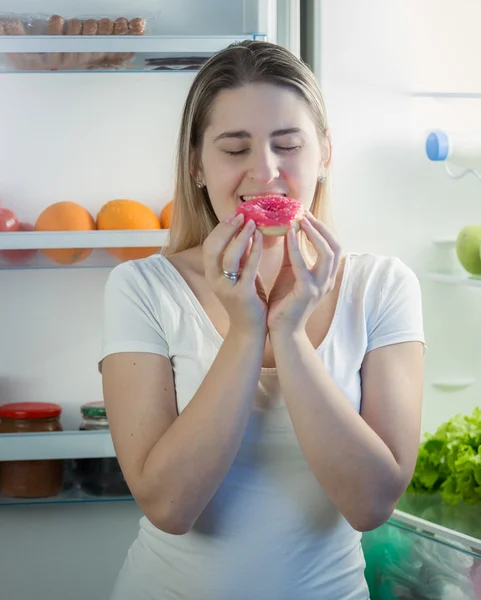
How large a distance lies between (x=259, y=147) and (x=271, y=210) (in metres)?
0.10

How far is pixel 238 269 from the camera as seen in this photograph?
104 cm

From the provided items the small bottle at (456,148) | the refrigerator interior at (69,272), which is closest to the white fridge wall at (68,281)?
the refrigerator interior at (69,272)

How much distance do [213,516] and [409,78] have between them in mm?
1079

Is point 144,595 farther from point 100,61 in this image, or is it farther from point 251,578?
point 100,61

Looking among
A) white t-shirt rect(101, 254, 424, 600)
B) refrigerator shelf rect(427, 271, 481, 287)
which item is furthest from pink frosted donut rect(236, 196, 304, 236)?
refrigerator shelf rect(427, 271, 481, 287)

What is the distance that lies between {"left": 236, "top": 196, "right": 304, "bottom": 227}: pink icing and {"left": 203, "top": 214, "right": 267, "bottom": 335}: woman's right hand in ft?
0.06

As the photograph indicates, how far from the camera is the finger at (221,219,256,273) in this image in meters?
1.02

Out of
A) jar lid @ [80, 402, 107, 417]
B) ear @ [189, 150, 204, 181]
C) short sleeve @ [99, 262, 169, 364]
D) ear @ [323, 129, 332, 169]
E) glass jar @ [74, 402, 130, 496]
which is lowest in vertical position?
glass jar @ [74, 402, 130, 496]

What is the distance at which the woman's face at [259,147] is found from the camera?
3.64 ft

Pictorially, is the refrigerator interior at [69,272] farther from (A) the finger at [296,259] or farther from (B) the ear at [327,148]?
(A) the finger at [296,259]

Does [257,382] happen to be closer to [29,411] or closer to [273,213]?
[273,213]

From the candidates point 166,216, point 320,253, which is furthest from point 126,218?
point 320,253

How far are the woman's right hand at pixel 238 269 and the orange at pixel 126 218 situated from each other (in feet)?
2.39

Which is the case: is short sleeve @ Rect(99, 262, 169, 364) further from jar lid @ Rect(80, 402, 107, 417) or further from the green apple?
the green apple
